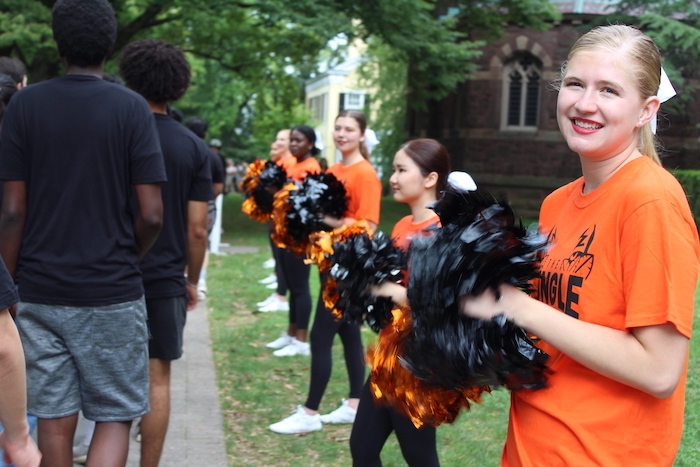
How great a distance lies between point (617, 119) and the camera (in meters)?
2.13

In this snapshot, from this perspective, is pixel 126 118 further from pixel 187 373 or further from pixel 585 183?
pixel 187 373

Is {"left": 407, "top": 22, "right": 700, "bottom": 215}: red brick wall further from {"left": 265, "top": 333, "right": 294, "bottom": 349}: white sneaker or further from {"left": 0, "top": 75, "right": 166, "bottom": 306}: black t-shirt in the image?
{"left": 0, "top": 75, "right": 166, "bottom": 306}: black t-shirt

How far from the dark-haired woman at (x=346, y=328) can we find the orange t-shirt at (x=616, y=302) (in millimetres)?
3335

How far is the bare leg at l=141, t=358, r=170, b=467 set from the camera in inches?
172

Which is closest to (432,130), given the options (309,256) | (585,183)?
(309,256)

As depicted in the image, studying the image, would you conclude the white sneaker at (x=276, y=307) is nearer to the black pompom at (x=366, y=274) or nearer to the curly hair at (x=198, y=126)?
the curly hair at (x=198, y=126)

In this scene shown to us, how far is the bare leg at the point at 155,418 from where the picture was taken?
438 cm

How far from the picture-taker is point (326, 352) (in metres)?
5.61

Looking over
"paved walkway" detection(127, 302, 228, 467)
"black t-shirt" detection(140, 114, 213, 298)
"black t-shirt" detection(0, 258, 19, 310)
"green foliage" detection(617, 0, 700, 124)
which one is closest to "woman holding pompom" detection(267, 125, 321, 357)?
"paved walkway" detection(127, 302, 228, 467)

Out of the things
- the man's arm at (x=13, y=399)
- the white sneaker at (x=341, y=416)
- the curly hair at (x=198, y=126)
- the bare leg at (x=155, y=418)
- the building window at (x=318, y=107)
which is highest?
the building window at (x=318, y=107)

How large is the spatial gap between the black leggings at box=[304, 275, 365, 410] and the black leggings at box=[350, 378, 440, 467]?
1622 millimetres

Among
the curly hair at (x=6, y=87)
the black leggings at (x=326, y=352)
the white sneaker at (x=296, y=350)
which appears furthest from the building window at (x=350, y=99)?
the curly hair at (x=6, y=87)

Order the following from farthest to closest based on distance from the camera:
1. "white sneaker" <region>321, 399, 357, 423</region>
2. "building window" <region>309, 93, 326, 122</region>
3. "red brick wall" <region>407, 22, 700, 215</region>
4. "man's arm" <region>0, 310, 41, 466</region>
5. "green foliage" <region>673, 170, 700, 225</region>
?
"building window" <region>309, 93, 326, 122</region>
"red brick wall" <region>407, 22, 700, 215</region>
"green foliage" <region>673, 170, 700, 225</region>
"white sneaker" <region>321, 399, 357, 423</region>
"man's arm" <region>0, 310, 41, 466</region>

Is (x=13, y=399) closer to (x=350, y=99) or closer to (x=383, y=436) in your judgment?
(x=383, y=436)
